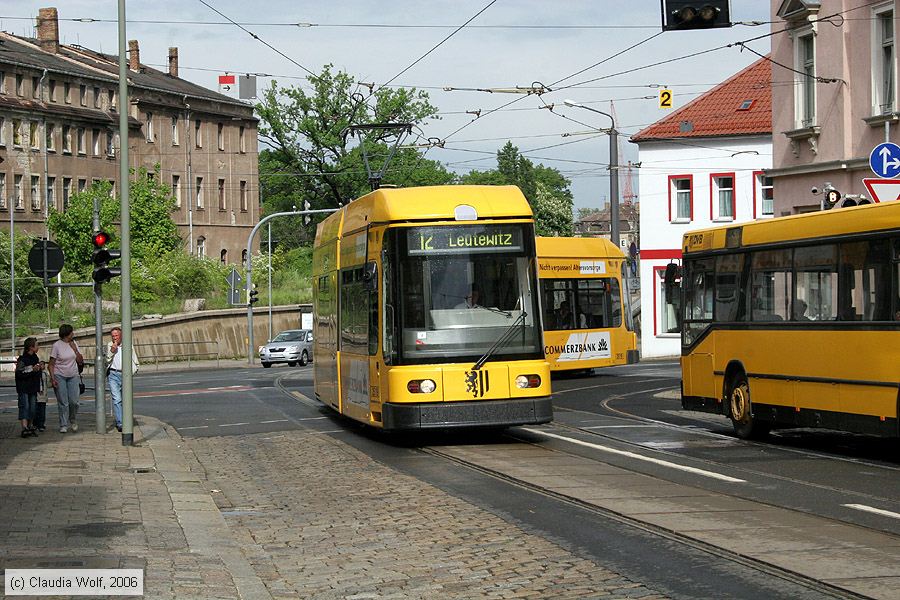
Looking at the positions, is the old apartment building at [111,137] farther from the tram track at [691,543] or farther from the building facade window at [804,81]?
the tram track at [691,543]

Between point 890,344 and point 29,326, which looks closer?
point 890,344

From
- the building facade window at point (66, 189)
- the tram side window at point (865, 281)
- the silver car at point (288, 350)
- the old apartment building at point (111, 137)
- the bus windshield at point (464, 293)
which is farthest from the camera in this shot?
the building facade window at point (66, 189)

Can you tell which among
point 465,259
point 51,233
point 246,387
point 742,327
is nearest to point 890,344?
point 742,327

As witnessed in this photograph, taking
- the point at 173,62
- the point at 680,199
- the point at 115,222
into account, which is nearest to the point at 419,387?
the point at 680,199

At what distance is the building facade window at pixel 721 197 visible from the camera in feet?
185

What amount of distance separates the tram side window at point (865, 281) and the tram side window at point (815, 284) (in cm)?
23

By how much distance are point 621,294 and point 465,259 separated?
18.2 metres

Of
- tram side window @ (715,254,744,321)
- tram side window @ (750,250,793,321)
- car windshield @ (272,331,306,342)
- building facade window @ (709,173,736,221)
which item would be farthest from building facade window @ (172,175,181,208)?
tram side window @ (750,250,793,321)

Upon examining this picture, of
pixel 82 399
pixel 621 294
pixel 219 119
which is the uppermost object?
pixel 219 119

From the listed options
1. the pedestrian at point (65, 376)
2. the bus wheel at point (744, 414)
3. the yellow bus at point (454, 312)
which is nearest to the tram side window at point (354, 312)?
the yellow bus at point (454, 312)

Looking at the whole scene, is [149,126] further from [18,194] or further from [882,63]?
[882,63]

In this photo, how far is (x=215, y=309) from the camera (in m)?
72.2

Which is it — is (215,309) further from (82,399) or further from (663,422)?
(663,422)

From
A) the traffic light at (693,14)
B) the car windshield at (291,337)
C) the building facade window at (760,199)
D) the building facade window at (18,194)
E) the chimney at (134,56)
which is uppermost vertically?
the chimney at (134,56)
